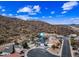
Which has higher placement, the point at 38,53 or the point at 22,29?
the point at 22,29

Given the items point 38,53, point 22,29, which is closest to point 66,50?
point 38,53

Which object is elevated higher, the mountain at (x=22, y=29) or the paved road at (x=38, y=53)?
the mountain at (x=22, y=29)

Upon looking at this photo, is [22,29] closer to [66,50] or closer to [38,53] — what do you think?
[38,53]

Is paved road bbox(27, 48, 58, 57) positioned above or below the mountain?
below

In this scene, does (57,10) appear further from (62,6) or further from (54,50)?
(54,50)

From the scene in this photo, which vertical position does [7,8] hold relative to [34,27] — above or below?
above

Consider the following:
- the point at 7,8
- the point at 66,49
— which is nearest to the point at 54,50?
the point at 66,49

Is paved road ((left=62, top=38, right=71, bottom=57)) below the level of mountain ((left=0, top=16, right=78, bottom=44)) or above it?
below

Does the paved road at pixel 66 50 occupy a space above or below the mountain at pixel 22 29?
below
